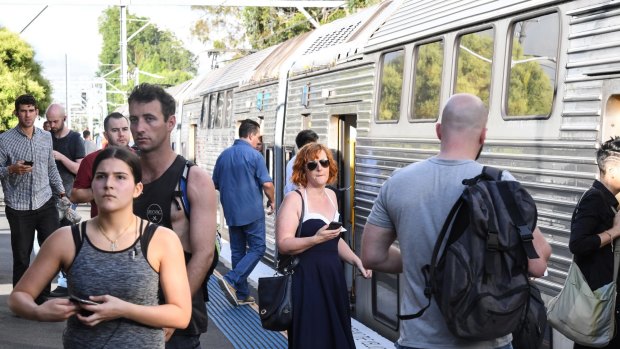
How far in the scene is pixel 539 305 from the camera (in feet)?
13.0

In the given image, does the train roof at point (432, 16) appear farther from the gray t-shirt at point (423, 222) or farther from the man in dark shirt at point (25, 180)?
the man in dark shirt at point (25, 180)

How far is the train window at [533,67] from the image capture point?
602 centimetres

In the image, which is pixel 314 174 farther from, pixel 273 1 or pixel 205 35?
pixel 205 35

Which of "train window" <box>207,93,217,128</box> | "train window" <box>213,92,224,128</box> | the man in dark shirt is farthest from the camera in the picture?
"train window" <box>207,93,217,128</box>

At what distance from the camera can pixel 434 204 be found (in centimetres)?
405

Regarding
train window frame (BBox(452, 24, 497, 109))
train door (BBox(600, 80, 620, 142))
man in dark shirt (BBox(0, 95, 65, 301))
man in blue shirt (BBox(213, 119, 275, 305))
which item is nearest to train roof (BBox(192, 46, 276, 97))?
man in blue shirt (BBox(213, 119, 275, 305))

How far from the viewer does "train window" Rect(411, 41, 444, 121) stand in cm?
777

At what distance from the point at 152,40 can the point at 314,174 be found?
360ft

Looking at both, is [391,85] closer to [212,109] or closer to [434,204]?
[434,204]

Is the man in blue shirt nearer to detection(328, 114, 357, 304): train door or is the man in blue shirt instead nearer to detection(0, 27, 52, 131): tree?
detection(328, 114, 357, 304): train door

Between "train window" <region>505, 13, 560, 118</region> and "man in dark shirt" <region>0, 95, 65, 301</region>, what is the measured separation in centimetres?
487

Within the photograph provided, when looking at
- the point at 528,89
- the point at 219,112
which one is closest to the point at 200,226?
the point at 528,89

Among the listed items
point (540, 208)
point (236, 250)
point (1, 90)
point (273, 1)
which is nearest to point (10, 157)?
point (236, 250)

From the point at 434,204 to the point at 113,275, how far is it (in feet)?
3.96
